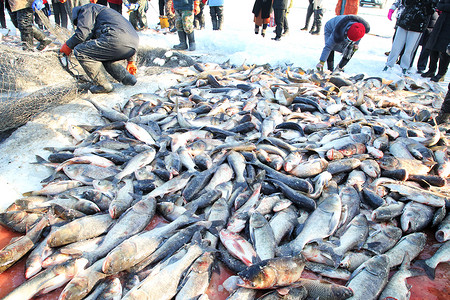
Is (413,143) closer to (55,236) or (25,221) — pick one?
(55,236)

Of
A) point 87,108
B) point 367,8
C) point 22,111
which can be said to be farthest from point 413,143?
point 367,8

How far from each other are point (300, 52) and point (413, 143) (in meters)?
5.91

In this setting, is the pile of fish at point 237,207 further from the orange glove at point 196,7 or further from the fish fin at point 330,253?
the orange glove at point 196,7

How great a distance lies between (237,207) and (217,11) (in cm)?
1106

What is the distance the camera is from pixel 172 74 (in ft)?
22.3

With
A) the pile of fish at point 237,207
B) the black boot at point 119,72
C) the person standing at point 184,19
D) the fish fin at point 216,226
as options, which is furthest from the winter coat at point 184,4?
the fish fin at point 216,226

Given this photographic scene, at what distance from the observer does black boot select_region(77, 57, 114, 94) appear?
17.8 ft

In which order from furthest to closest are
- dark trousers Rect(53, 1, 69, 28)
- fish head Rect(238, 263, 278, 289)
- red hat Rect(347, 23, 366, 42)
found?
dark trousers Rect(53, 1, 69, 28) < red hat Rect(347, 23, 366, 42) < fish head Rect(238, 263, 278, 289)

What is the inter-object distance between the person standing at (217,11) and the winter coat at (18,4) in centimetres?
670

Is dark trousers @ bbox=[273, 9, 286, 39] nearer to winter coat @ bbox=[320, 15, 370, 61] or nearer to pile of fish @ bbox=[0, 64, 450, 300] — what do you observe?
winter coat @ bbox=[320, 15, 370, 61]

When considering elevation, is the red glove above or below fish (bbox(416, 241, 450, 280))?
above

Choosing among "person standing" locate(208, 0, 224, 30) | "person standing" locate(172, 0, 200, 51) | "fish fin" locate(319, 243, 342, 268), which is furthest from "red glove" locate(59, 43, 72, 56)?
"person standing" locate(208, 0, 224, 30)

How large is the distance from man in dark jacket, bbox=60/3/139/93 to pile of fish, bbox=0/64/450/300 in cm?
149

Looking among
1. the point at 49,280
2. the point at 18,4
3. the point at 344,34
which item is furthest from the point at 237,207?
the point at 18,4
